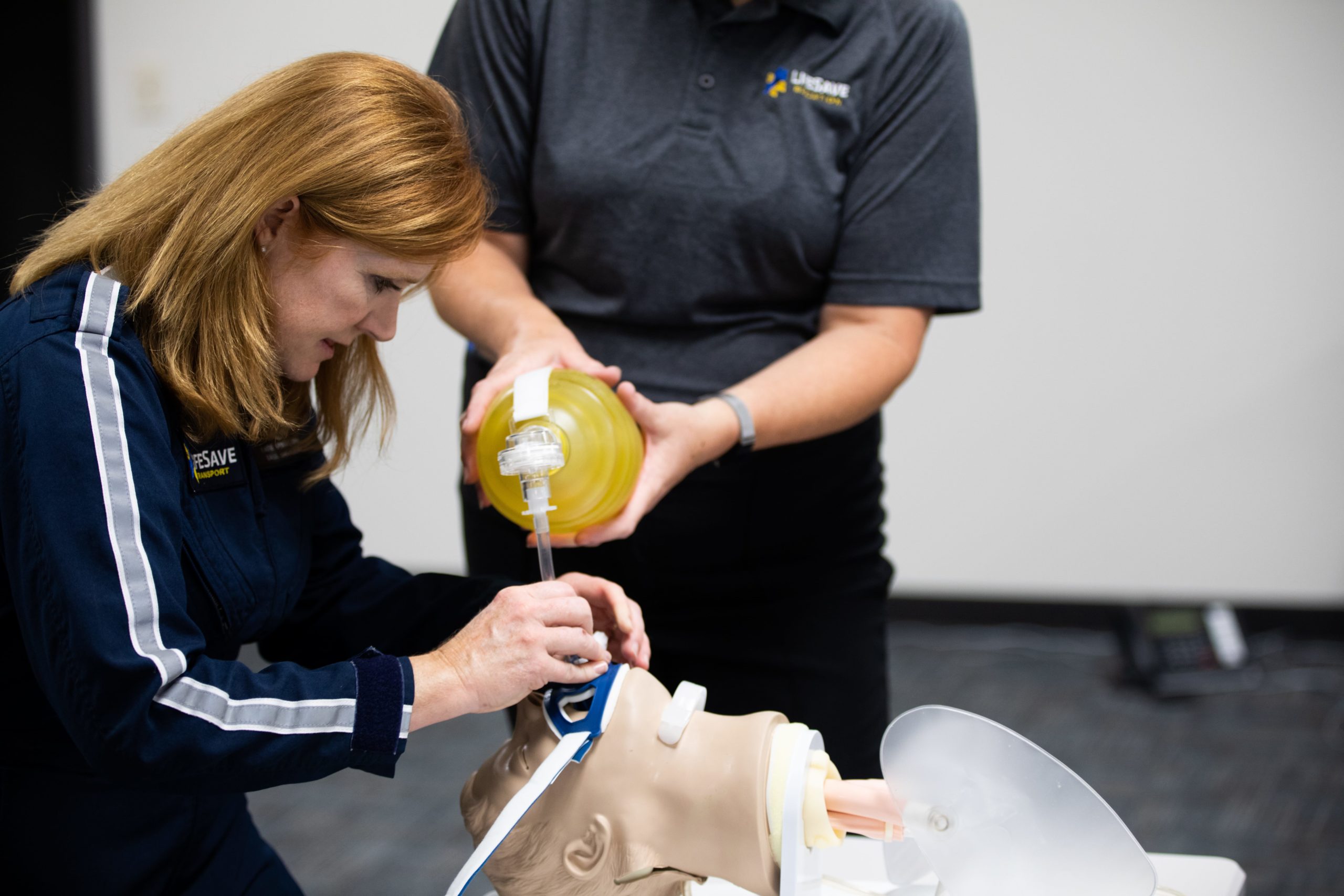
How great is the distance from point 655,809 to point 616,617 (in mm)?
199

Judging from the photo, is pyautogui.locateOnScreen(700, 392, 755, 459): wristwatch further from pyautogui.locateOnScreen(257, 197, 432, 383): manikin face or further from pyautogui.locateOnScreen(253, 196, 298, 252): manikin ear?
pyautogui.locateOnScreen(253, 196, 298, 252): manikin ear

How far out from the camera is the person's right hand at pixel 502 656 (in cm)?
93

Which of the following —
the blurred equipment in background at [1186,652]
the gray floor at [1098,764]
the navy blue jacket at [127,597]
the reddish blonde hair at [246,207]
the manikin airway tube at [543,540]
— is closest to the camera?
the navy blue jacket at [127,597]

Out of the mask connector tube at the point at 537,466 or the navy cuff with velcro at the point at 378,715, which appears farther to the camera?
the mask connector tube at the point at 537,466

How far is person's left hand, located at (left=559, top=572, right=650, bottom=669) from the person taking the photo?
3.70ft

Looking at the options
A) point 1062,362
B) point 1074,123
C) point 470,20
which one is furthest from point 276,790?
point 1074,123

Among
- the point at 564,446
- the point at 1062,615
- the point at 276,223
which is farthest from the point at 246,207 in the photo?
the point at 1062,615

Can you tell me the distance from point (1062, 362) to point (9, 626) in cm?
307

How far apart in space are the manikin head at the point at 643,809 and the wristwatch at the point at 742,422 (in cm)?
32

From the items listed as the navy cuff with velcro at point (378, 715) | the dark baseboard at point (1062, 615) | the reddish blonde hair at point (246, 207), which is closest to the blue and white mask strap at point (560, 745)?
the navy cuff with velcro at point (378, 715)

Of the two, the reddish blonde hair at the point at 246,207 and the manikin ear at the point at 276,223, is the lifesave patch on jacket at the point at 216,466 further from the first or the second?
the manikin ear at the point at 276,223

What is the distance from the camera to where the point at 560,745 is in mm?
1004

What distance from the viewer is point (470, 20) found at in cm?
137

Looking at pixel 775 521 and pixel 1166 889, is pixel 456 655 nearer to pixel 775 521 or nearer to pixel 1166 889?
pixel 775 521
